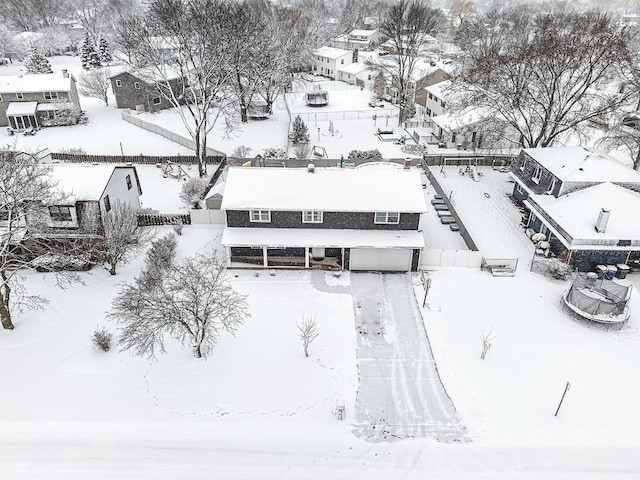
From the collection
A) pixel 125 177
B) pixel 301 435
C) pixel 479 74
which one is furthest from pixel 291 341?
pixel 479 74

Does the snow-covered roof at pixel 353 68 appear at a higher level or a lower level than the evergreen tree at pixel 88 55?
lower

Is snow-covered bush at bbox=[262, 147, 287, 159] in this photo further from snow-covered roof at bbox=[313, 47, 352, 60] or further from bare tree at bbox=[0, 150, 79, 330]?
snow-covered roof at bbox=[313, 47, 352, 60]

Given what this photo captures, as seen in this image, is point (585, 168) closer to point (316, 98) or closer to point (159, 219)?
point (159, 219)

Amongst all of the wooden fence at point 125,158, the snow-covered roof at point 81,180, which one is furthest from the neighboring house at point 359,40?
the snow-covered roof at point 81,180

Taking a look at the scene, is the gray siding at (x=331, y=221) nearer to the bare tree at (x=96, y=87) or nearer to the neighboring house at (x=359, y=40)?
the bare tree at (x=96, y=87)

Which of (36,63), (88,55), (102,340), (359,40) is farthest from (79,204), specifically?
(359,40)

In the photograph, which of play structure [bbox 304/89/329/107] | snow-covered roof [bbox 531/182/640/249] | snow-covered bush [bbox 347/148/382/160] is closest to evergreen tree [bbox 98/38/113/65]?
play structure [bbox 304/89/329/107]
